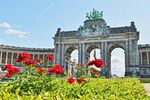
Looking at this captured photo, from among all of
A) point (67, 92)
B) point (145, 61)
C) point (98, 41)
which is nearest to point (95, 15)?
point (98, 41)

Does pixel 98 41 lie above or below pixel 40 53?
above

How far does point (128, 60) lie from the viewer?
65.6 meters

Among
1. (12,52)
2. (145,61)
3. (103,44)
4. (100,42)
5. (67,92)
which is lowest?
(67,92)

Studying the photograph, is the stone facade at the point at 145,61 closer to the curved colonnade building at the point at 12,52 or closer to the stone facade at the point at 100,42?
the stone facade at the point at 100,42

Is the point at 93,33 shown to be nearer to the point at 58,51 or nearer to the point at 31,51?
the point at 58,51

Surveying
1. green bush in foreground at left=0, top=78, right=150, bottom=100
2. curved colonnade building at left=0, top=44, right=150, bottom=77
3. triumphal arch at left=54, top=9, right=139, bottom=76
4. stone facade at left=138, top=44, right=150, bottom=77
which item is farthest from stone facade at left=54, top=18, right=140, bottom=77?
green bush in foreground at left=0, top=78, right=150, bottom=100

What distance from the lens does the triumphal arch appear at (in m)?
65.6

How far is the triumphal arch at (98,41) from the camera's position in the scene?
6562 cm

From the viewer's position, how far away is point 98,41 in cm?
6938

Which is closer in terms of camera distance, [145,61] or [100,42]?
[100,42]

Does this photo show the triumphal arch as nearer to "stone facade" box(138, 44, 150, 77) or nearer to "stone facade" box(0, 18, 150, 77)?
"stone facade" box(0, 18, 150, 77)

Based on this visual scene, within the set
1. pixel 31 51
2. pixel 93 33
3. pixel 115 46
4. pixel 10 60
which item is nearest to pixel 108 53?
pixel 115 46

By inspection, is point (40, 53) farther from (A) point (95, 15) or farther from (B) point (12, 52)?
(A) point (95, 15)

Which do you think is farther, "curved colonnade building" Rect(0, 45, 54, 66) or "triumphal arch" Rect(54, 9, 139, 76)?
"curved colonnade building" Rect(0, 45, 54, 66)
